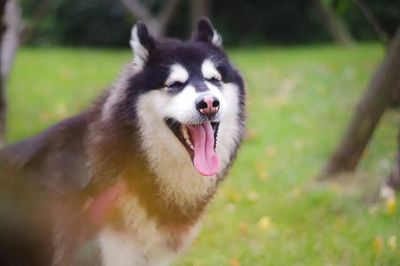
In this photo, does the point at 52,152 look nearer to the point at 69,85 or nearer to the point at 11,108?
the point at 11,108

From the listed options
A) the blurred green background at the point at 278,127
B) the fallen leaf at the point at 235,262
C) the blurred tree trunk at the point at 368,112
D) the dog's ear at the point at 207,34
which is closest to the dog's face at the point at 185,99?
the dog's ear at the point at 207,34

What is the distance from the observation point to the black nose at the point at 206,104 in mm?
2828

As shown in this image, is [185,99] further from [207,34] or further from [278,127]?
[278,127]

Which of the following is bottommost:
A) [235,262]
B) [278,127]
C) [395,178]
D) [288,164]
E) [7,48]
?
[278,127]

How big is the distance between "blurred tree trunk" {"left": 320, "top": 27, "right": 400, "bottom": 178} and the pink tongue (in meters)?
2.31

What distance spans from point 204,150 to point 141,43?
2.11ft

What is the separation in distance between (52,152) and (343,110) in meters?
6.05

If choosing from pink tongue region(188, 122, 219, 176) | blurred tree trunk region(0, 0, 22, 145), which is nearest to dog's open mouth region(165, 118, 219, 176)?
pink tongue region(188, 122, 219, 176)

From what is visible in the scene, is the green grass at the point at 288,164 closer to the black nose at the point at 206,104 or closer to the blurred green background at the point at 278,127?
the blurred green background at the point at 278,127

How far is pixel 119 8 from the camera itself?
18984 millimetres

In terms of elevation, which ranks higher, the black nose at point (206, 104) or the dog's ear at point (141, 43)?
the dog's ear at point (141, 43)

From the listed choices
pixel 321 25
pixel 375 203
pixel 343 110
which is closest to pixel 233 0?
pixel 321 25

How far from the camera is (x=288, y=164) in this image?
20.7 ft

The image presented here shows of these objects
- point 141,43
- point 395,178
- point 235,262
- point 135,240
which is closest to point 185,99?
point 141,43
